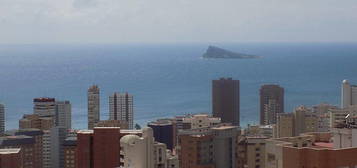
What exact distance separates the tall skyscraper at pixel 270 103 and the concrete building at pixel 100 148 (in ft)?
87.5

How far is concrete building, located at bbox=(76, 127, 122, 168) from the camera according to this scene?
13.1m

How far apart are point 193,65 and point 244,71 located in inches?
457

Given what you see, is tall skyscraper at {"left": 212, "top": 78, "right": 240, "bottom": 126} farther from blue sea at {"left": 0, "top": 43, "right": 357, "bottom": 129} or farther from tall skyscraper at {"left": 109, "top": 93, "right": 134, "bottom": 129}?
tall skyscraper at {"left": 109, "top": 93, "right": 134, "bottom": 129}

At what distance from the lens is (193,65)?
295ft

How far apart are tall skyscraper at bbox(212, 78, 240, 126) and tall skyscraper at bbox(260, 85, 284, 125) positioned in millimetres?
1436

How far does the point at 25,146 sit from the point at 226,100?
63.9 ft

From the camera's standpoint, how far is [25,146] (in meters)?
24.7

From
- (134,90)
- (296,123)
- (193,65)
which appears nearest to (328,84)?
(134,90)

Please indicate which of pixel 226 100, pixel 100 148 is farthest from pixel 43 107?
pixel 100 148

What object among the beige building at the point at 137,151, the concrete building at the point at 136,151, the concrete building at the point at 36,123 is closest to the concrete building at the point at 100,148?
the beige building at the point at 137,151

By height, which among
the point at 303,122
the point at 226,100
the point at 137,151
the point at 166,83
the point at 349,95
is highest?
the point at 166,83

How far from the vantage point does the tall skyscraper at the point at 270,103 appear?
40875mm

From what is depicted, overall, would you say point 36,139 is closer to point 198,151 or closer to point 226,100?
point 198,151

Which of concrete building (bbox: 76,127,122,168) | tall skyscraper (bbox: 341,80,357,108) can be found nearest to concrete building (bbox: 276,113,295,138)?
tall skyscraper (bbox: 341,80,357,108)
